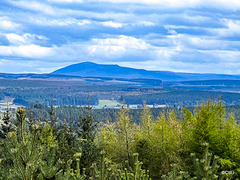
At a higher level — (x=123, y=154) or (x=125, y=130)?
(x=125, y=130)

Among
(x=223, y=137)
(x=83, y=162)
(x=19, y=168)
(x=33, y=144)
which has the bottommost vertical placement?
(x=83, y=162)

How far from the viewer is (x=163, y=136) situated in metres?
49.2

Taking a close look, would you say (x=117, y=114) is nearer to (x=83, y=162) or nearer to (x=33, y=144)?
(x=83, y=162)

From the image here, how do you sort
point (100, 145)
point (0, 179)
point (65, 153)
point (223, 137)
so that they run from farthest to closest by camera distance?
point (100, 145), point (65, 153), point (223, 137), point (0, 179)

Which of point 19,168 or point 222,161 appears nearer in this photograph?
point 19,168

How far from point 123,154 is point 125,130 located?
322 centimetres

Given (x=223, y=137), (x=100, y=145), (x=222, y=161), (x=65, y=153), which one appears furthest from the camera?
(x=100, y=145)

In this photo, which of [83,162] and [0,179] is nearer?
[0,179]

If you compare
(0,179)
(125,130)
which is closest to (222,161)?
(125,130)

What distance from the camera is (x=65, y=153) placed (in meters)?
48.0

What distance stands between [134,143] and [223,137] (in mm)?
11319

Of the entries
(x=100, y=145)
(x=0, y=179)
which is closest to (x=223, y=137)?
(x=100, y=145)

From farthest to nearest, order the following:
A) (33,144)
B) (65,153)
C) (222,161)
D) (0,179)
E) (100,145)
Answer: (100,145)
(65,153)
(222,161)
(0,179)
(33,144)

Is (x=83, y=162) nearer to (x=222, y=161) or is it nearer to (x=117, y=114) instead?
(x=117, y=114)
